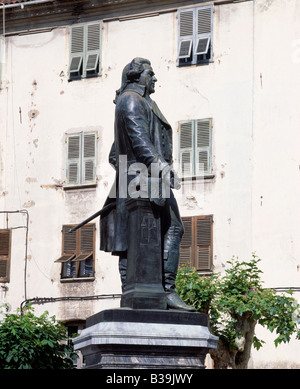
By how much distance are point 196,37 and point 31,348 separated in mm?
11521

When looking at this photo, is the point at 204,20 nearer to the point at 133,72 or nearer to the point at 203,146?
the point at 203,146

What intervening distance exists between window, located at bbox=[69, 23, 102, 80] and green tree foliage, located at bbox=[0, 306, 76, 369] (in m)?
10.6

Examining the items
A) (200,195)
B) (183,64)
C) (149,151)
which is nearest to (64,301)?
(200,195)

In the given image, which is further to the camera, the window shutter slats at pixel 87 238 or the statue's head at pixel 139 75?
the window shutter slats at pixel 87 238

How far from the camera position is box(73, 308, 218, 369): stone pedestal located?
10266 millimetres

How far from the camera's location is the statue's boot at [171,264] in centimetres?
1093

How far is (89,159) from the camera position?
27766 millimetres

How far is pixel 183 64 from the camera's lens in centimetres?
2742

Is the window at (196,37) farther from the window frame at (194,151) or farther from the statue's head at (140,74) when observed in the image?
the statue's head at (140,74)

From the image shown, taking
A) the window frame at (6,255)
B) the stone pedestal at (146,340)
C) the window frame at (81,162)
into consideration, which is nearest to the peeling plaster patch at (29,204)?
the window frame at (6,255)

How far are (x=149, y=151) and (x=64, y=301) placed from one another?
16516 millimetres

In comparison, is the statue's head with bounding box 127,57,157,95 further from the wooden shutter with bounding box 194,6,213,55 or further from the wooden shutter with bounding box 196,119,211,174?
the wooden shutter with bounding box 194,6,213,55
